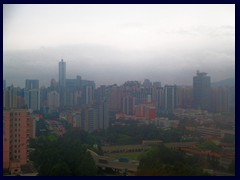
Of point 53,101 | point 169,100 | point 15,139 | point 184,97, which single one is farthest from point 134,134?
point 15,139

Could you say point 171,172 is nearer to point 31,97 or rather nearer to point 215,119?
point 215,119

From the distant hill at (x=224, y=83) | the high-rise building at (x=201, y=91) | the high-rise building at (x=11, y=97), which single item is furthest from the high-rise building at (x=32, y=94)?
the distant hill at (x=224, y=83)

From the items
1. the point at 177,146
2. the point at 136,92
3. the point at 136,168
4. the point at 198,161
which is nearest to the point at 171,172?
the point at 136,168

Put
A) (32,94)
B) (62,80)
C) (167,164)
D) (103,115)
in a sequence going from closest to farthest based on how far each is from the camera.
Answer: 1. (167,164)
2. (62,80)
3. (32,94)
4. (103,115)

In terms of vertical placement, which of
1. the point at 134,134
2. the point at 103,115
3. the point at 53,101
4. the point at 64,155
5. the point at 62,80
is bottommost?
the point at 64,155

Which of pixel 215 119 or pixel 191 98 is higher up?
pixel 191 98

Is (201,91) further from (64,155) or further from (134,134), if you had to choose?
(64,155)
